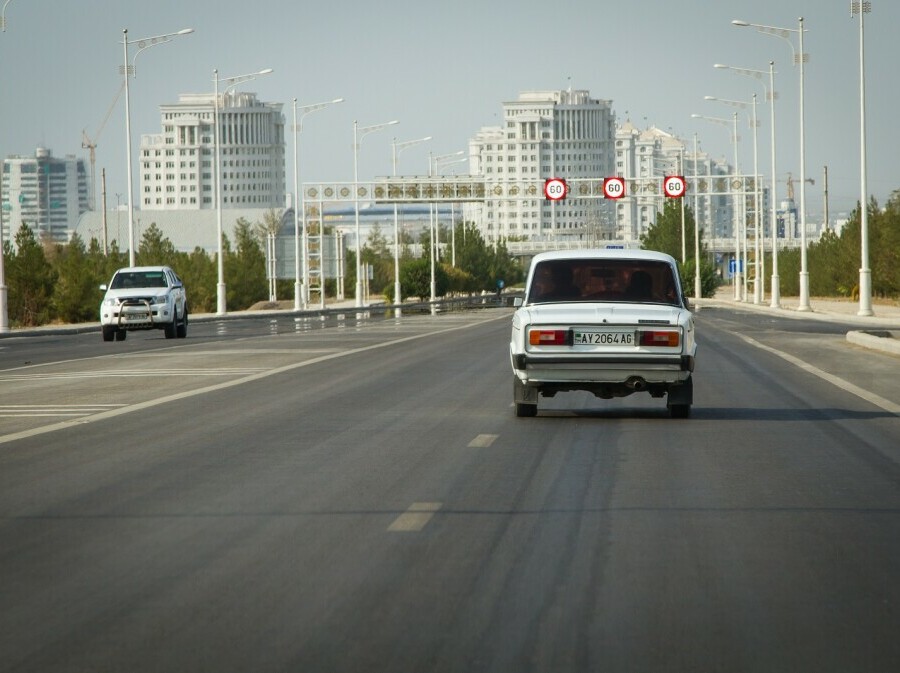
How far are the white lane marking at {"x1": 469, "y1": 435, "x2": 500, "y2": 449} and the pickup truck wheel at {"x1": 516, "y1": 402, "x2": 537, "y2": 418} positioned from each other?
1.99m

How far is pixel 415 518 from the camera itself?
9383 mm

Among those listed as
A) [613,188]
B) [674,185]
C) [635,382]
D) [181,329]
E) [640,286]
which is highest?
[674,185]

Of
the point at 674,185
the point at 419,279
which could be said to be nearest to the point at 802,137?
the point at 674,185

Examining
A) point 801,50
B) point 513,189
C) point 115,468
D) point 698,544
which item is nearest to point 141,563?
point 698,544

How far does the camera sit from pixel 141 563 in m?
7.95

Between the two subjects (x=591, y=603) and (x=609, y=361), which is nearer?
(x=591, y=603)

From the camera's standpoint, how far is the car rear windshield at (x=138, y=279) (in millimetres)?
43688

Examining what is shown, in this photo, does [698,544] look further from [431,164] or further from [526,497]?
[431,164]

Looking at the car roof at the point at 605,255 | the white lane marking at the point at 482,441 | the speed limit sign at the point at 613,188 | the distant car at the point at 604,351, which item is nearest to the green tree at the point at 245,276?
the speed limit sign at the point at 613,188

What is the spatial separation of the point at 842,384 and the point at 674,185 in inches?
2553

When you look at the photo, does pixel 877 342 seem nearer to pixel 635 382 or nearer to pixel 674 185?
pixel 635 382

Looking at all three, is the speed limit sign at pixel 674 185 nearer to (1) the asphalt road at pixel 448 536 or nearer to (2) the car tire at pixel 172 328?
(2) the car tire at pixel 172 328

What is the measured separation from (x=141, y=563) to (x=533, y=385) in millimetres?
8324

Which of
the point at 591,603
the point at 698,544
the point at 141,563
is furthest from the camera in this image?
the point at 698,544
